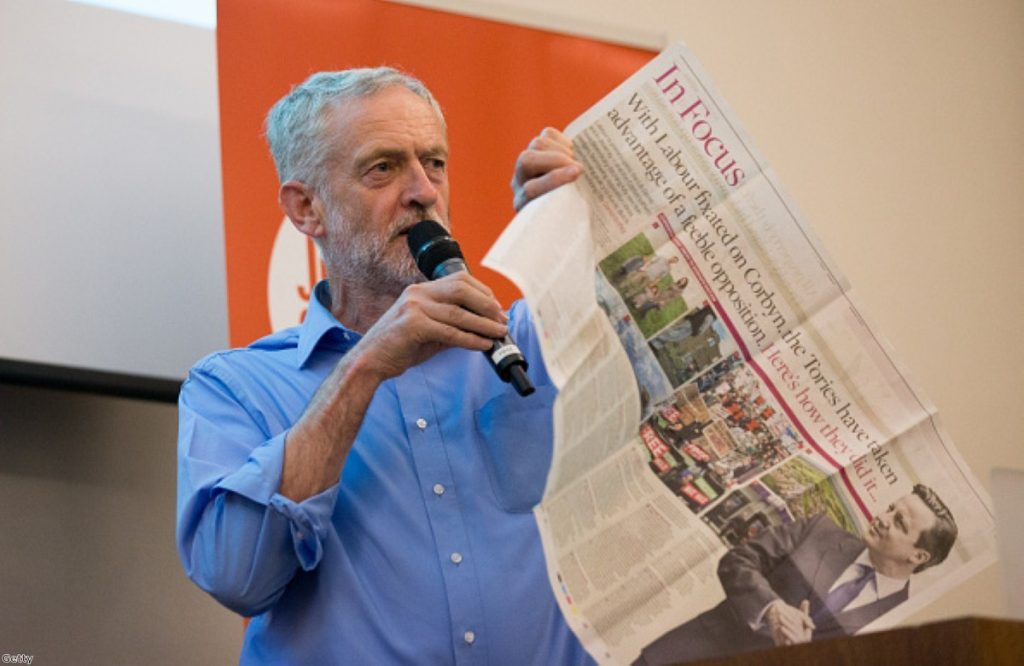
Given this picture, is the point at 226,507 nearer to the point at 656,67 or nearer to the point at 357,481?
the point at 357,481

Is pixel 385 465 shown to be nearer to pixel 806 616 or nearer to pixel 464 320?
pixel 464 320

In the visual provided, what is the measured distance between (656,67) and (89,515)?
1.66 meters

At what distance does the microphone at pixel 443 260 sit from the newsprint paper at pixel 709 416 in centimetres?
12

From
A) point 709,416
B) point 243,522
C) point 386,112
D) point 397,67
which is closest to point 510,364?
point 709,416

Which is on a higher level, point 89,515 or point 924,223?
point 924,223

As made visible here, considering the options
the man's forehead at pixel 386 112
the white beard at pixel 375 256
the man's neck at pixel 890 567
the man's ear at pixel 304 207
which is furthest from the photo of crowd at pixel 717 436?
the man's ear at pixel 304 207

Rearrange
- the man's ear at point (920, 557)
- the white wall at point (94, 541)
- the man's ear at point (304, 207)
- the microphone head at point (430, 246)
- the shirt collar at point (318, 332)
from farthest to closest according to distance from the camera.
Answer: the white wall at point (94, 541)
the man's ear at point (304, 207)
the shirt collar at point (318, 332)
the microphone head at point (430, 246)
the man's ear at point (920, 557)

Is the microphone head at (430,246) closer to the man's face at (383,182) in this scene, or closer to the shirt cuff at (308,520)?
the man's face at (383,182)

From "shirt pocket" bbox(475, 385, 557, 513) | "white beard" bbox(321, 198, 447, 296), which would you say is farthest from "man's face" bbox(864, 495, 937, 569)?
"white beard" bbox(321, 198, 447, 296)

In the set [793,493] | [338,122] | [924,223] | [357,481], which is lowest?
[793,493]

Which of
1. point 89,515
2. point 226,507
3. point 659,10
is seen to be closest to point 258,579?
point 226,507

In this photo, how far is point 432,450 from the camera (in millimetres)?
1706

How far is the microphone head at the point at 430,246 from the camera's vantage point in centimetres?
171

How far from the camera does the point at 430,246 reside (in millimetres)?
1727
